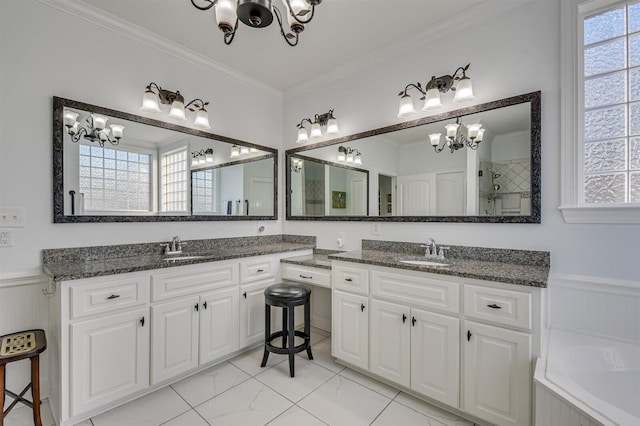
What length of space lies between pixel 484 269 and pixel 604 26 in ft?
5.59

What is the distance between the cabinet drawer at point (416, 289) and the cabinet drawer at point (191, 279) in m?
1.20

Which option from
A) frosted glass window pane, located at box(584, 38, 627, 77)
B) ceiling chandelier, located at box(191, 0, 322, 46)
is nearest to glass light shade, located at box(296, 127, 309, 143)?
ceiling chandelier, located at box(191, 0, 322, 46)

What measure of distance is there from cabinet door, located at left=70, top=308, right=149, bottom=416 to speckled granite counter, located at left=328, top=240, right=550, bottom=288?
1481 millimetres

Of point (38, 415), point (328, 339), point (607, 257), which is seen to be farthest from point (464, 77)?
point (38, 415)

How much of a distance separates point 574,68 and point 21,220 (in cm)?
369

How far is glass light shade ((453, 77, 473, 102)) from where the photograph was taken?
2.11m

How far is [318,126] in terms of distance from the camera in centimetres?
308

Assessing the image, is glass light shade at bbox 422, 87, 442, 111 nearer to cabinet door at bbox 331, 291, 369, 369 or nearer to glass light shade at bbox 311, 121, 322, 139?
glass light shade at bbox 311, 121, 322, 139

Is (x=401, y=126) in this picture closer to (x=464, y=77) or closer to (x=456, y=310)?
→ (x=464, y=77)

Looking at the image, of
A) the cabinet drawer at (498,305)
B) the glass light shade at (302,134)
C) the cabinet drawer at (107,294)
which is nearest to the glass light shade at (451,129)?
the cabinet drawer at (498,305)

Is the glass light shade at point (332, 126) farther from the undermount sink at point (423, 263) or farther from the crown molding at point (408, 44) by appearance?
the undermount sink at point (423, 263)

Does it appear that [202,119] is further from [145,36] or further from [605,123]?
[605,123]

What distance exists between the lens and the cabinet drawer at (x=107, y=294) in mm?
1650

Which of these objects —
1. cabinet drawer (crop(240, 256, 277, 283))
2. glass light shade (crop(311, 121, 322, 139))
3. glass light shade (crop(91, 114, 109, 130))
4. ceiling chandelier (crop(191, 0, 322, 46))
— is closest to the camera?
ceiling chandelier (crop(191, 0, 322, 46))
